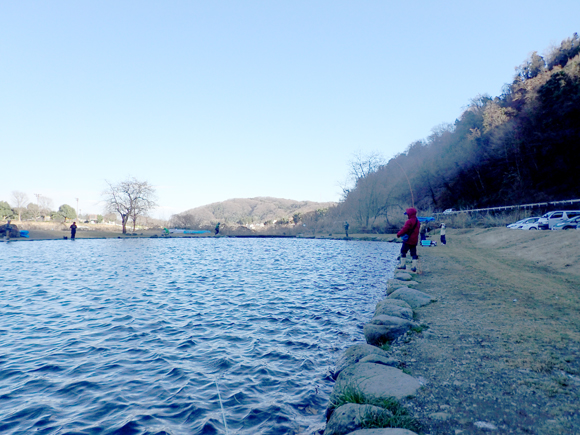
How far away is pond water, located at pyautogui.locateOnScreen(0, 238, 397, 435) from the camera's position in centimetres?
426

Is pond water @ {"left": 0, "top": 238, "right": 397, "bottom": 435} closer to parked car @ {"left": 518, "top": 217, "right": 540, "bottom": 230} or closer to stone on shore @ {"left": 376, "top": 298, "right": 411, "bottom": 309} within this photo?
stone on shore @ {"left": 376, "top": 298, "right": 411, "bottom": 309}

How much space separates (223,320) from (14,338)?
13.7ft

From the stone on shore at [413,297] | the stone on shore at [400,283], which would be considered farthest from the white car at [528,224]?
the stone on shore at [413,297]

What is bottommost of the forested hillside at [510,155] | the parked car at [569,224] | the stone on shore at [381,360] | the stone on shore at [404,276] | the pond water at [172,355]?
the pond water at [172,355]

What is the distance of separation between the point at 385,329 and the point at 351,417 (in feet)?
9.38

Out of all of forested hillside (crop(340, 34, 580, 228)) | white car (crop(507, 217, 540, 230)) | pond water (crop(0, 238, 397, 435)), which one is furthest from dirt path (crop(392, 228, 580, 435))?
forested hillside (crop(340, 34, 580, 228))

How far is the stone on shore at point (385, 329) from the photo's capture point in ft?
19.5

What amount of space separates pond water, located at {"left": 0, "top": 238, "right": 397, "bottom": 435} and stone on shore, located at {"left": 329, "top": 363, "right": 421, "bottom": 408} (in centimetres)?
56

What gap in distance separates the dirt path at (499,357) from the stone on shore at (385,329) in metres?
0.33

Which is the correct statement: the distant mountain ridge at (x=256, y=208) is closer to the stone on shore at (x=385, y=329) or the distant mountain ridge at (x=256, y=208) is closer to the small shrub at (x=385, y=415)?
the stone on shore at (x=385, y=329)

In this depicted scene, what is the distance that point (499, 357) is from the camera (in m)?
4.60

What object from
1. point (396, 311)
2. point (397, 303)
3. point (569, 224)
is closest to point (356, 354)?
point (396, 311)

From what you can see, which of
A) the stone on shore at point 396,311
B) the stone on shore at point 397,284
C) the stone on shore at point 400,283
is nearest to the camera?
the stone on shore at point 396,311

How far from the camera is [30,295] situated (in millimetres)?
11211
